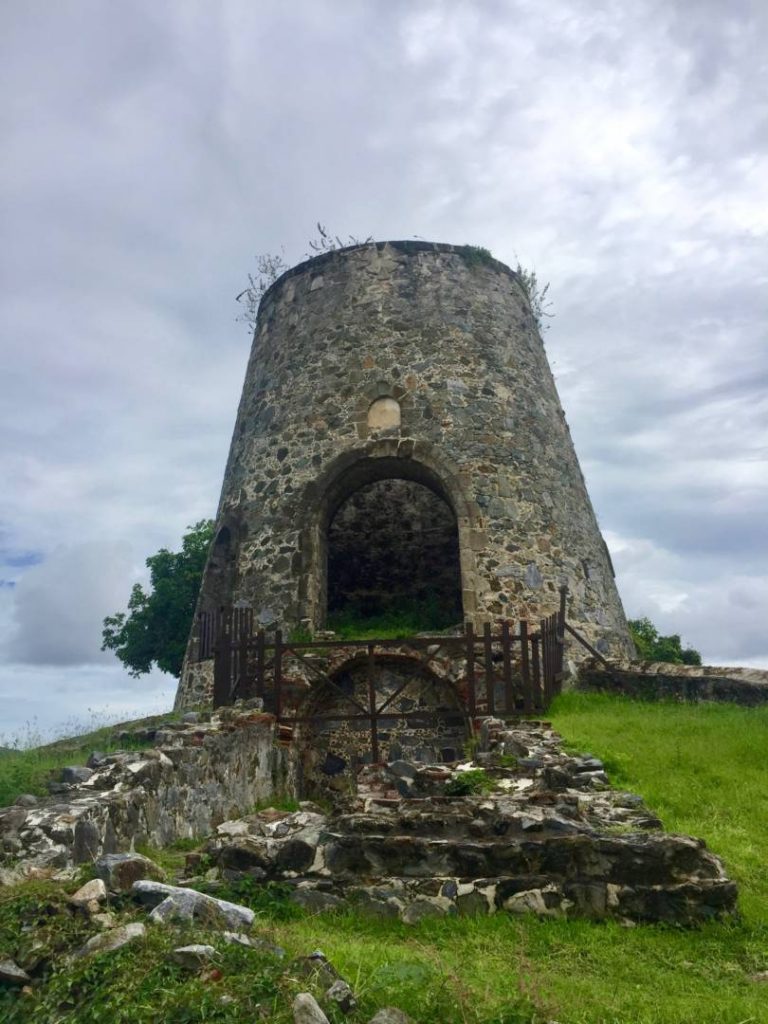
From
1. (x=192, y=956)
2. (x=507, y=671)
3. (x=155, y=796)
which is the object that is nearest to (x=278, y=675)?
(x=507, y=671)

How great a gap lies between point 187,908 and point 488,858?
2100mm

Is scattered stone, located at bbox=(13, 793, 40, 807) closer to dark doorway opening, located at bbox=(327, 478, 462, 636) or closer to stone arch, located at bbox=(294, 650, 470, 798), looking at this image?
stone arch, located at bbox=(294, 650, 470, 798)

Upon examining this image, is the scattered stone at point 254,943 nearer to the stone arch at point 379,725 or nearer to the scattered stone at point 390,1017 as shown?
the scattered stone at point 390,1017

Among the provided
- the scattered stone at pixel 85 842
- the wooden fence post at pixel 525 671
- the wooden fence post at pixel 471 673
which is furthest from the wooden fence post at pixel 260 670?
the scattered stone at pixel 85 842

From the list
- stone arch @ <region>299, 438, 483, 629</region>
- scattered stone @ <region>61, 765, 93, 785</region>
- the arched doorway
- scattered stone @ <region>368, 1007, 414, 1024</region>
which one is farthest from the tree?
scattered stone @ <region>368, 1007, 414, 1024</region>

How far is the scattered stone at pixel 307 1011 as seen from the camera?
295 centimetres

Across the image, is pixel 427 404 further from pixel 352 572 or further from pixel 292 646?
pixel 352 572

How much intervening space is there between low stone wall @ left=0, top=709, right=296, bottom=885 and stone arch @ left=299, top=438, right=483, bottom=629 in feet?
9.12

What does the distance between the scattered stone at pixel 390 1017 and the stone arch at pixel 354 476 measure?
9.21 metres

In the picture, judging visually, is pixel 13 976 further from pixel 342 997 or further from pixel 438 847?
pixel 438 847

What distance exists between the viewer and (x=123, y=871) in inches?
171

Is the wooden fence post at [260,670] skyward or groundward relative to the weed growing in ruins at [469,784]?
skyward

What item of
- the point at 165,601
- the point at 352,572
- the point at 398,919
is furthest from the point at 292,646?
the point at 165,601

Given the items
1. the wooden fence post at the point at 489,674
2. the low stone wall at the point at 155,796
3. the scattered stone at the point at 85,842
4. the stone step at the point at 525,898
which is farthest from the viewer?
the wooden fence post at the point at 489,674
